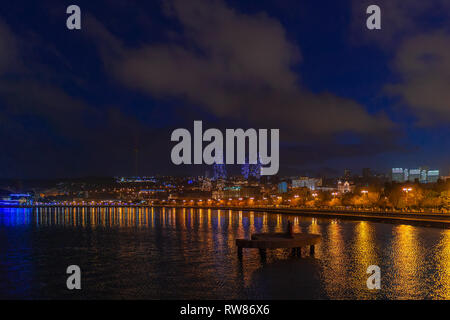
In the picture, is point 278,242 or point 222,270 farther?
point 278,242

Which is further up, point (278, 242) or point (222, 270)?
point (278, 242)

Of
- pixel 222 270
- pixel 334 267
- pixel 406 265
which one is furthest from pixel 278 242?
pixel 406 265

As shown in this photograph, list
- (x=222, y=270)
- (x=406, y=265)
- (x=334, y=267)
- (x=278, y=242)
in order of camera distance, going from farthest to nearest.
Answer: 1. (x=278, y=242)
2. (x=406, y=265)
3. (x=334, y=267)
4. (x=222, y=270)

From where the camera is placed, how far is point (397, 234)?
42969 millimetres

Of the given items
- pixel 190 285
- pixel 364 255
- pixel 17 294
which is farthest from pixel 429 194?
pixel 17 294

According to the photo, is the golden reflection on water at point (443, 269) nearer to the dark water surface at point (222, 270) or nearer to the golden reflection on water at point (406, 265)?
the dark water surface at point (222, 270)

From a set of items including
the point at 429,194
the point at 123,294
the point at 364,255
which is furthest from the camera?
the point at 429,194

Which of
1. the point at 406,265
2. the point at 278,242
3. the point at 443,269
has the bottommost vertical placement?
the point at 406,265

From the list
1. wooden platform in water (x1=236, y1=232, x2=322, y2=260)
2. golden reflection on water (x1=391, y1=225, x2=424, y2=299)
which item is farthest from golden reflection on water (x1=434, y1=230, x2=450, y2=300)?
wooden platform in water (x1=236, y1=232, x2=322, y2=260)

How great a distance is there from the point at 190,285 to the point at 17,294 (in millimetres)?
7714

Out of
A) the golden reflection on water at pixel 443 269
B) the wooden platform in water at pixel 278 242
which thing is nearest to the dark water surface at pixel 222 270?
the golden reflection on water at pixel 443 269

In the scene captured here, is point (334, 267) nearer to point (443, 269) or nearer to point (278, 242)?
point (278, 242)
